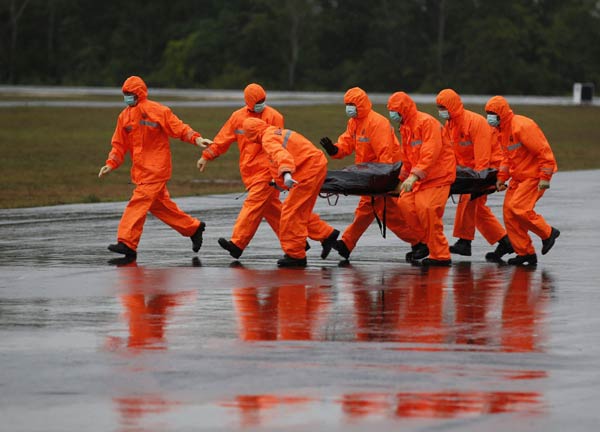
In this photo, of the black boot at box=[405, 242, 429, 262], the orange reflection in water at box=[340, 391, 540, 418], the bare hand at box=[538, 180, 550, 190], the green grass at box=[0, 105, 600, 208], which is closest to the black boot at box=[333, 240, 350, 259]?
the black boot at box=[405, 242, 429, 262]

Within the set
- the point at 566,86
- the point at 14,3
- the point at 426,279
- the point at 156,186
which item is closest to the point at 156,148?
the point at 156,186

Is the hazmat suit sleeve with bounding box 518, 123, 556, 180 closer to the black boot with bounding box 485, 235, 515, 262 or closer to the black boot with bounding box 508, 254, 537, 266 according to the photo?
the black boot with bounding box 508, 254, 537, 266

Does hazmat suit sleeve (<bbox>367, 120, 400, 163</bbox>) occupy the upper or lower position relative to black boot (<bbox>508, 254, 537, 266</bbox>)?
upper

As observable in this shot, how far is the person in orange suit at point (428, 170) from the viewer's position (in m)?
14.9

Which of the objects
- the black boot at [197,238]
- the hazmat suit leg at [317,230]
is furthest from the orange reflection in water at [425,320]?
the black boot at [197,238]

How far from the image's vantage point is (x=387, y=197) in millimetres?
15617

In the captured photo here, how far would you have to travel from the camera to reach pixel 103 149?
3847 cm

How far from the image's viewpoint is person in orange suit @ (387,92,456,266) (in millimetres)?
14852

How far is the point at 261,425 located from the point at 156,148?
841cm

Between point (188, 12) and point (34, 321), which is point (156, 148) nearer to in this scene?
point (34, 321)

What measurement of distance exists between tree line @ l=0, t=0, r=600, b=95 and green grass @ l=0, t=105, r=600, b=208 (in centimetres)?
1995

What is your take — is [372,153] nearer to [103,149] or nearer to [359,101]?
[359,101]

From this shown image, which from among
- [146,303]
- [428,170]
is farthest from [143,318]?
[428,170]

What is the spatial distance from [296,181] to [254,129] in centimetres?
71
